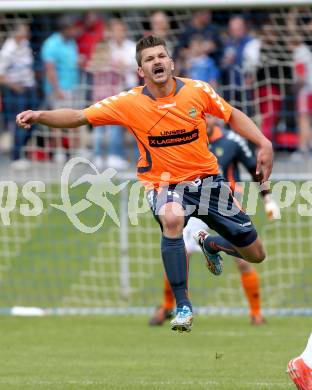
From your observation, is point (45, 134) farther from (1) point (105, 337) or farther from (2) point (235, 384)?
(2) point (235, 384)

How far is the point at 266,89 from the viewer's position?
1431 centimetres

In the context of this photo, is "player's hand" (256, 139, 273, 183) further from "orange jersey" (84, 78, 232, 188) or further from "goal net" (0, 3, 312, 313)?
"goal net" (0, 3, 312, 313)

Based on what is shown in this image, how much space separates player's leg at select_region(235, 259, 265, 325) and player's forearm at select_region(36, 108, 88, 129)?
14.0 feet

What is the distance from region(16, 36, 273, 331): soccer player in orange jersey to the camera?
8883mm

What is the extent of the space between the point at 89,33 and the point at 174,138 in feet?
22.5

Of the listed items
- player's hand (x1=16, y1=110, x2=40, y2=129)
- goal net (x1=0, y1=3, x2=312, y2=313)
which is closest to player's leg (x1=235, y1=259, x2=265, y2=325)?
goal net (x1=0, y1=3, x2=312, y2=313)

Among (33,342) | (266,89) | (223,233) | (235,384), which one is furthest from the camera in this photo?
(266,89)

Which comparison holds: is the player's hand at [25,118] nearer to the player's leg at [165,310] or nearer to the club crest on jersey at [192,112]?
the club crest on jersey at [192,112]

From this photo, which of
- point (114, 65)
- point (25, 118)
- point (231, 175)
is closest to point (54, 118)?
point (25, 118)

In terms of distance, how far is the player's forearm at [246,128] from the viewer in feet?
29.2

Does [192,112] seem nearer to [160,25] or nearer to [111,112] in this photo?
[111,112]

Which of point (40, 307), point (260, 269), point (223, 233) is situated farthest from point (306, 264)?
point (223, 233)

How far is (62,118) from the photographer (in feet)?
29.4

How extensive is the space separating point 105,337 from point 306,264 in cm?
483
